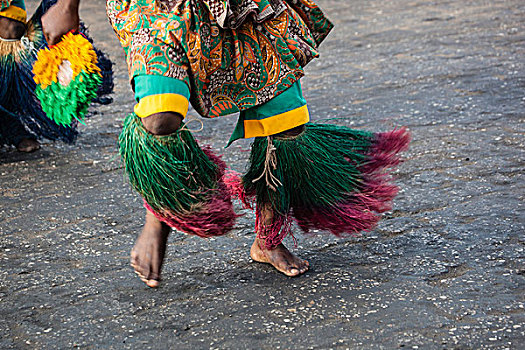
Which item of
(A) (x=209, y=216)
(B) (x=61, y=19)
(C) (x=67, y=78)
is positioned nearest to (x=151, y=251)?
(A) (x=209, y=216)

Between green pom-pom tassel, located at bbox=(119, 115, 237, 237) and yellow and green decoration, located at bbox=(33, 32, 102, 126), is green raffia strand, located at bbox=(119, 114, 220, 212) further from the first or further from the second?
yellow and green decoration, located at bbox=(33, 32, 102, 126)

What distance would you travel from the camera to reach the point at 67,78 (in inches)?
136

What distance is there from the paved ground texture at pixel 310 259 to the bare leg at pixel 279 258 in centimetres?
3

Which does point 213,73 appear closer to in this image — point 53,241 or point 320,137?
point 320,137

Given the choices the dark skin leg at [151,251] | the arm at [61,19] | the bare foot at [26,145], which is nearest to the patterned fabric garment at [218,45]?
the arm at [61,19]

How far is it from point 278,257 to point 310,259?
0.17 m

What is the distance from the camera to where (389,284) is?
2.41 m

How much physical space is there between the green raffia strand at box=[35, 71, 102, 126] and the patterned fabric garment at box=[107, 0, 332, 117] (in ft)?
4.05

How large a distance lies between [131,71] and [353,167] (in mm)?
872

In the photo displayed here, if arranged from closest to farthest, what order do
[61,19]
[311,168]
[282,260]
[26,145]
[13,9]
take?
[61,19]
[311,168]
[282,260]
[13,9]
[26,145]

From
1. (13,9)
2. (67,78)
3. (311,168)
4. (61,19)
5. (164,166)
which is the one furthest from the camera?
(13,9)

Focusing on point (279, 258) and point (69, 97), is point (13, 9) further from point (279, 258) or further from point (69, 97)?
point (279, 258)

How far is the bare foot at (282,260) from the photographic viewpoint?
2.52m

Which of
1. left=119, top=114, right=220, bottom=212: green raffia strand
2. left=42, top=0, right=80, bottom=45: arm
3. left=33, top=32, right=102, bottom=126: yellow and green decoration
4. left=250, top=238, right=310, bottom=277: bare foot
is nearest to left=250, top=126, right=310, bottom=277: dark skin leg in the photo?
left=250, top=238, right=310, bottom=277: bare foot
